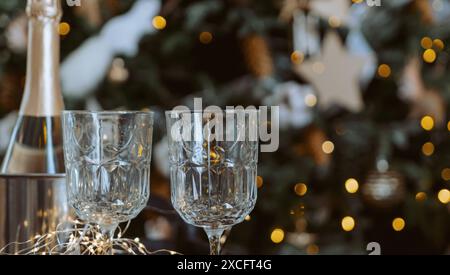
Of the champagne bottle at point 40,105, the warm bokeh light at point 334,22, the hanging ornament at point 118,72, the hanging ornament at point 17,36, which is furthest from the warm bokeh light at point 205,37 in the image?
the champagne bottle at point 40,105

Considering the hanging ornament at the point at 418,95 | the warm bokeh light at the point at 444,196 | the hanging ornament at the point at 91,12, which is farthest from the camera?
the warm bokeh light at the point at 444,196

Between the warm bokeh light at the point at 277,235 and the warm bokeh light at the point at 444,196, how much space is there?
1.47ft

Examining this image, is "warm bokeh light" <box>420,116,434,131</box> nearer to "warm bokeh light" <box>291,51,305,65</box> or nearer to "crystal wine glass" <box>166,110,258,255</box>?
"warm bokeh light" <box>291,51,305,65</box>

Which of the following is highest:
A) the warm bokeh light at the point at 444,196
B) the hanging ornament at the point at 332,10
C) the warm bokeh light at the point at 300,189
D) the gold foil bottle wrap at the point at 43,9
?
the hanging ornament at the point at 332,10

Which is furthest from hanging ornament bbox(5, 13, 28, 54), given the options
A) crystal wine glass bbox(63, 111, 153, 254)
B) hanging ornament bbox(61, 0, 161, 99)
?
crystal wine glass bbox(63, 111, 153, 254)

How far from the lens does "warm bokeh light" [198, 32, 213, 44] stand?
1.89m

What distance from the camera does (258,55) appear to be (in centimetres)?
185

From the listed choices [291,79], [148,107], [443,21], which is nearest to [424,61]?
[443,21]

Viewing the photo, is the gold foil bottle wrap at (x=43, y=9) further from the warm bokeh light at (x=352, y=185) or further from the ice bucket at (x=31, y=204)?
the warm bokeh light at (x=352, y=185)

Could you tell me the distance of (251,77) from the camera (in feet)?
6.28

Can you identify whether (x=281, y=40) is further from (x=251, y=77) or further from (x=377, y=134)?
(x=377, y=134)

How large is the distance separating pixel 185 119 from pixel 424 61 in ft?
4.67

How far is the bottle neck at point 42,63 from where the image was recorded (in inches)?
26.4

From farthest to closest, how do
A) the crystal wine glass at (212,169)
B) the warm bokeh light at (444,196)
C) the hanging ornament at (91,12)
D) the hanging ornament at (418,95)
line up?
1. the warm bokeh light at (444,196)
2. the hanging ornament at (418,95)
3. the hanging ornament at (91,12)
4. the crystal wine glass at (212,169)
